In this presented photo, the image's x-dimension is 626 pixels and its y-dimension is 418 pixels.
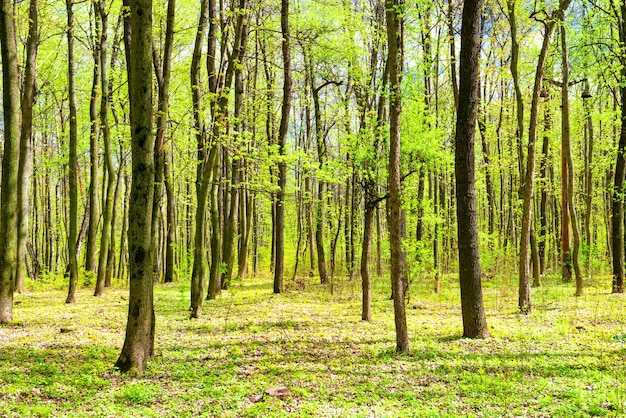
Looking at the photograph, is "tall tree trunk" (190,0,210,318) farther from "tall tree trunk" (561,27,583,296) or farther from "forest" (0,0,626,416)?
"tall tree trunk" (561,27,583,296)

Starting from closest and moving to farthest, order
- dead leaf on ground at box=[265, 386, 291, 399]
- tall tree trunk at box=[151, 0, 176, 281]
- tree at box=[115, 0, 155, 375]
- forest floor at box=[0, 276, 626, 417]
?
forest floor at box=[0, 276, 626, 417], dead leaf on ground at box=[265, 386, 291, 399], tree at box=[115, 0, 155, 375], tall tree trunk at box=[151, 0, 176, 281]

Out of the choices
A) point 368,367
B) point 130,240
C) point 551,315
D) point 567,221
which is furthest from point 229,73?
point 567,221

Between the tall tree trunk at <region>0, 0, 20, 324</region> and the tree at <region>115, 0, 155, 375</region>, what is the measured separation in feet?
14.3

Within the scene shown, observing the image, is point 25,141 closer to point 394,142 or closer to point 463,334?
point 394,142

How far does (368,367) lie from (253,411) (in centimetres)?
264

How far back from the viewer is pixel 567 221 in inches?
665

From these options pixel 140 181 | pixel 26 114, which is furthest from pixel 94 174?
pixel 140 181

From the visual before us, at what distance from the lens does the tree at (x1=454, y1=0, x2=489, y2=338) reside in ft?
29.2

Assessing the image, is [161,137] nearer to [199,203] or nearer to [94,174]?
[199,203]

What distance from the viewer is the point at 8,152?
9.10m

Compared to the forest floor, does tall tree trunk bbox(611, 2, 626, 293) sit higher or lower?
higher

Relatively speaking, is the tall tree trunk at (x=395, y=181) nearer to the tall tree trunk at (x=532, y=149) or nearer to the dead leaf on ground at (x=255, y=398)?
the dead leaf on ground at (x=255, y=398)

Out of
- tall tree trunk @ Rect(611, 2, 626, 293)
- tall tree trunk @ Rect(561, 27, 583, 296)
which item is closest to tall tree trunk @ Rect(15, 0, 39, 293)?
tall tree trunk @ Rect(561, 27, 583, 296)

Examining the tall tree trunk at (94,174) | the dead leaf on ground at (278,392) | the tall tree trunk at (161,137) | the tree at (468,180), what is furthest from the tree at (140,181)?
the tall tree trunk at (94,174)
